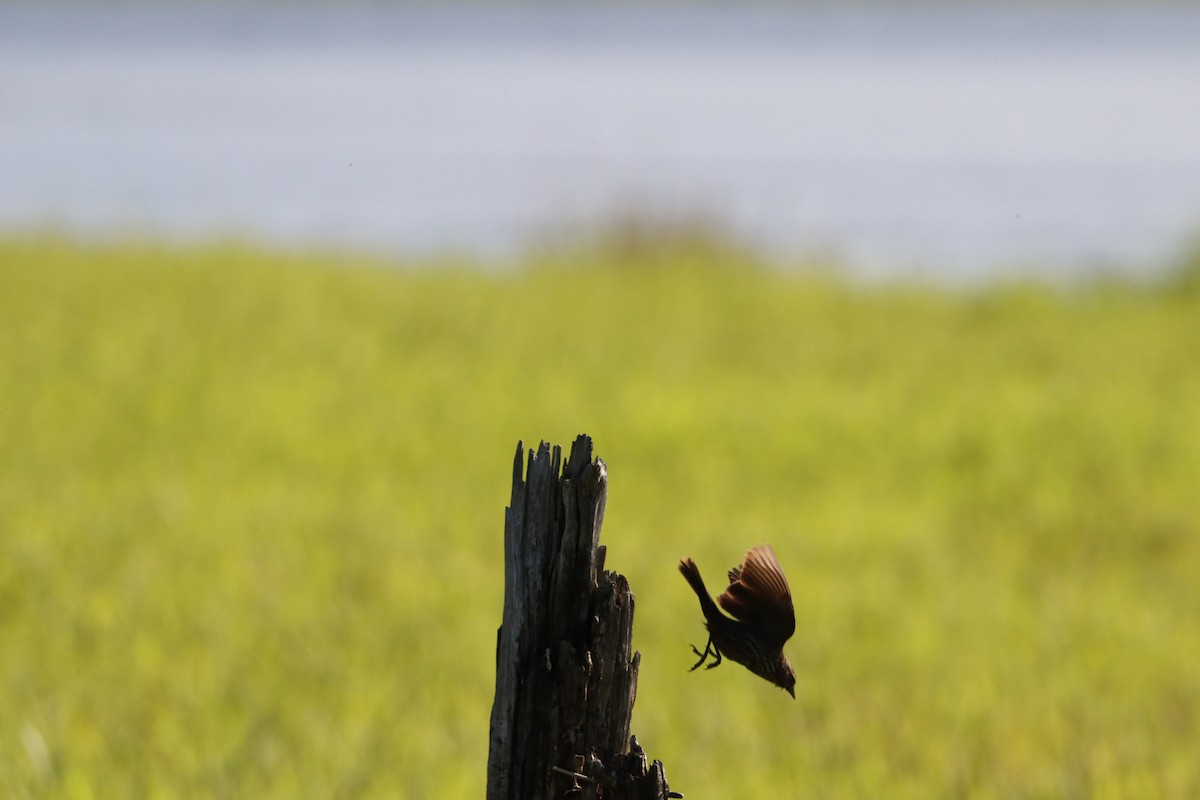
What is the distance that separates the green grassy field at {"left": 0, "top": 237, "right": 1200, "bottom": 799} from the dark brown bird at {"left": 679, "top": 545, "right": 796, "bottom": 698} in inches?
76.6

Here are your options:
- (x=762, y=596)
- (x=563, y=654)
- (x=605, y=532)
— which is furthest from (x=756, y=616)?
A: (x=605, y=532)

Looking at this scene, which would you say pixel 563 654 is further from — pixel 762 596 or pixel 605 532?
pixel 605 532

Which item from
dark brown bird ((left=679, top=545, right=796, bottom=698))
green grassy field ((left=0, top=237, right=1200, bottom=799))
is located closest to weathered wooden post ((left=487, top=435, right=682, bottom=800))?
dark brown bird ((left=679, top=545, right=796, bottom=698))

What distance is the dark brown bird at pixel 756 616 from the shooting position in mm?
1910

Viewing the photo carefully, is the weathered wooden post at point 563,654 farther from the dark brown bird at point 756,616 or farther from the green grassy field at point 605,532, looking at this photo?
the green grassy field at point 605,532

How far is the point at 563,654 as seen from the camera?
81.9 inches

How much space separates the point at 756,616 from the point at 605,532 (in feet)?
14.1

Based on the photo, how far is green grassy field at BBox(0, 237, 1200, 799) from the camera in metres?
4.10

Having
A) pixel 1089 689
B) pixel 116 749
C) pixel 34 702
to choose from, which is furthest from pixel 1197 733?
pixel 34 702

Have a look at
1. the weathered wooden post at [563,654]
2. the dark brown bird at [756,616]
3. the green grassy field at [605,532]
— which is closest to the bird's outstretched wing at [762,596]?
the dark brown bird at [756,616]

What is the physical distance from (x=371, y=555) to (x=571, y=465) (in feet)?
12.8

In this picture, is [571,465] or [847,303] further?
[847,303]

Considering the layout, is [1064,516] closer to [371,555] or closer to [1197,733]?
[1197,733]

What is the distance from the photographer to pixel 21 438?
280 inches
